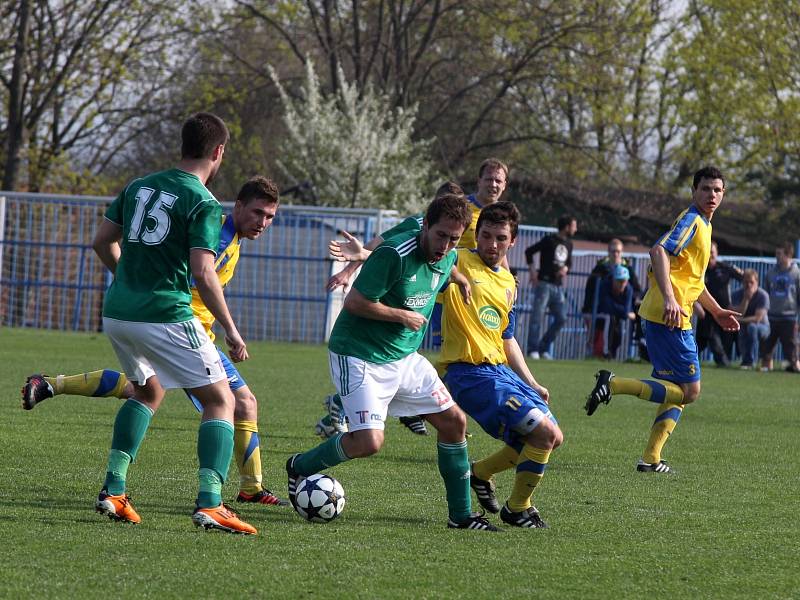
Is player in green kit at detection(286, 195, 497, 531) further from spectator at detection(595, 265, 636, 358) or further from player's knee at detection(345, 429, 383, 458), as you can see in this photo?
spectator at detection(595, 265, 636, 358)

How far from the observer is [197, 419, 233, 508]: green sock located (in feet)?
17.7

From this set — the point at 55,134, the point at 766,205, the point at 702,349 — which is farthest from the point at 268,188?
the point at 766,205

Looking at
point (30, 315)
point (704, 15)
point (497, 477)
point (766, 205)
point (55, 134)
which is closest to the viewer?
point (497, 477)

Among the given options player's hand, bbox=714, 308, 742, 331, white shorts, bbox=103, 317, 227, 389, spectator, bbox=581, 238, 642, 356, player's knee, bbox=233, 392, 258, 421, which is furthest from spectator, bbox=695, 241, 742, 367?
white shorts, bbox=103, 317, 227, 389

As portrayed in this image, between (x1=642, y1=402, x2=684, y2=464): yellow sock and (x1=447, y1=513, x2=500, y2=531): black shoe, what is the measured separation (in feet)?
8.85

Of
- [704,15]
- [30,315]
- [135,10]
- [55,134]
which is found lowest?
[30,315]

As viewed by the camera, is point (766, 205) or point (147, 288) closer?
point (147, 288)

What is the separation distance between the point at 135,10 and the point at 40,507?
2759cm

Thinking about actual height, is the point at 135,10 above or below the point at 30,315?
above

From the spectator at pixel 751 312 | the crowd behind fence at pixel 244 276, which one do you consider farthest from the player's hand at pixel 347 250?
the crowd behind fence at pixel 244 276

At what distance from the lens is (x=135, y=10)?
104ft

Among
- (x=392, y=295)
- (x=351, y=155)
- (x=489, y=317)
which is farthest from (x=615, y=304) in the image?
(x=392, y=295)

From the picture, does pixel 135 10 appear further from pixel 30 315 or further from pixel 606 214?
pixel 606 214

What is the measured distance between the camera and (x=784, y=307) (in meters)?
20.5
